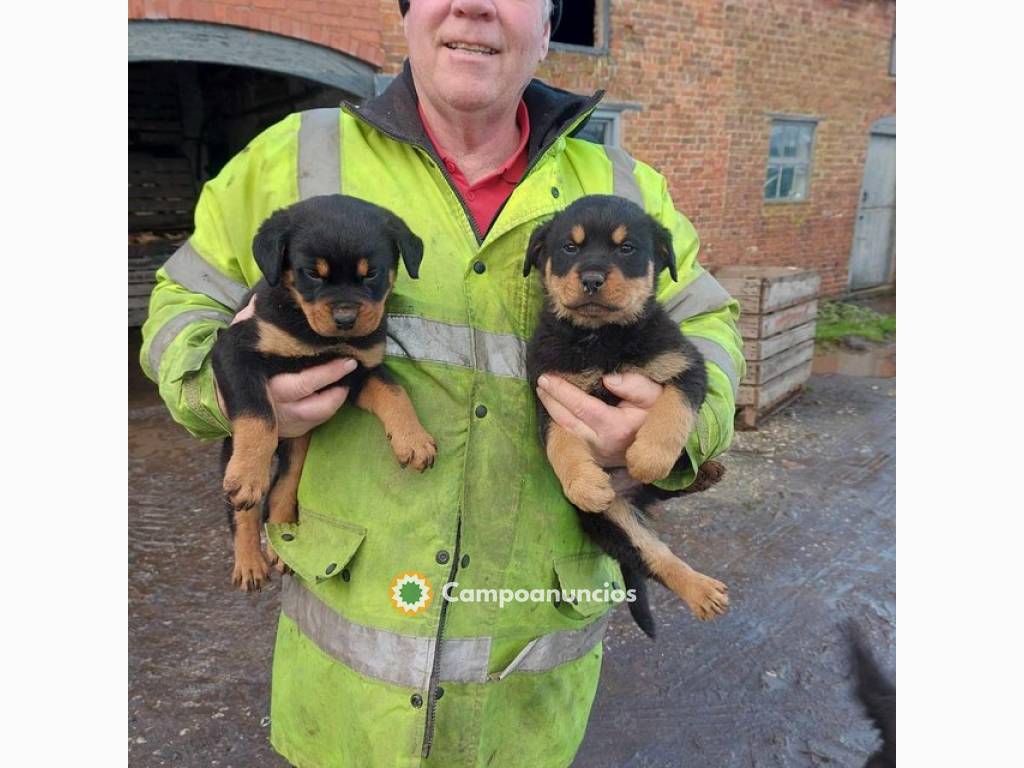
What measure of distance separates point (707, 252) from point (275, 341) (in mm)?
8893

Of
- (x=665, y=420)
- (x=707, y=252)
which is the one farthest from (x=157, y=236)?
(x=665, y=420)

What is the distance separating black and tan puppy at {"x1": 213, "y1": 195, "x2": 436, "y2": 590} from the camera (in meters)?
1.71

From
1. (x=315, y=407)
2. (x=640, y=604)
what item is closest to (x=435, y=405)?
(x=315, y=407)

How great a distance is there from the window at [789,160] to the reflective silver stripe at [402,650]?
9.96 meters

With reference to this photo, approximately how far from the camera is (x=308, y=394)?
1.76 m

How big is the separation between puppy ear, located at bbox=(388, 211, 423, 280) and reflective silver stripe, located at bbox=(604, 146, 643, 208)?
0.59 m

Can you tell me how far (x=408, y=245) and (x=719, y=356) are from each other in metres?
0.84

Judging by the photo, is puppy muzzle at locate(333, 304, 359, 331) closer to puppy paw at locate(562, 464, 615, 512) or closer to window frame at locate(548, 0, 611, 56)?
puppy paw at locate(562, 464, 615, 512)

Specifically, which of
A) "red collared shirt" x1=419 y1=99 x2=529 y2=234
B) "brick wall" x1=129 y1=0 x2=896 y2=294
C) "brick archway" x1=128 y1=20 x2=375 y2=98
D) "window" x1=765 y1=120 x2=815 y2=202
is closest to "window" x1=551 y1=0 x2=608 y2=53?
"brick wall" x1=129 y1=0 x2=896 y2=294

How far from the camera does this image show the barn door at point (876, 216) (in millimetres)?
12008

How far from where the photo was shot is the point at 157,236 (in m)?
10.1

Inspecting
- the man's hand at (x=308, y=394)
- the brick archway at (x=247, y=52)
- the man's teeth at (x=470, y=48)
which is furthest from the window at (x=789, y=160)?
the man's hand at (x=308, y=394)

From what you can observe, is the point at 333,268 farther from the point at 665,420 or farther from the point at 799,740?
the point at 799,740

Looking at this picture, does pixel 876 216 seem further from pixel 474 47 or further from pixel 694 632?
pixel 474 47
